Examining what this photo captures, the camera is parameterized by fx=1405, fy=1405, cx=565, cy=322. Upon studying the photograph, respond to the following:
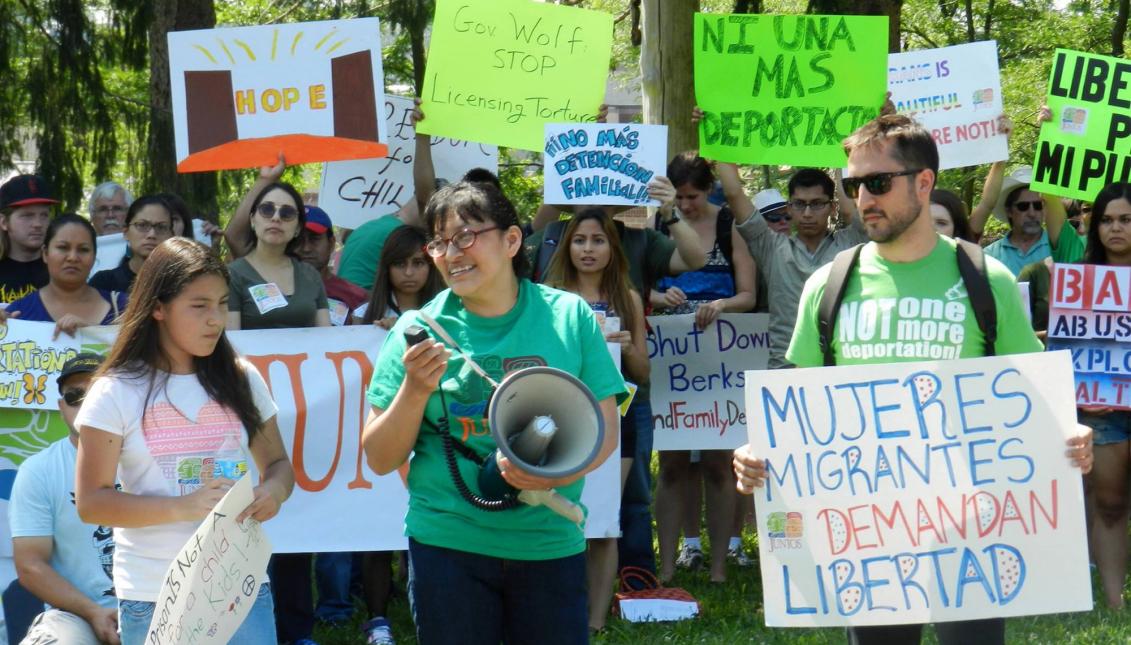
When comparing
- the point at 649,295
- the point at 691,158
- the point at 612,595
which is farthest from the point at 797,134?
the point at 612,595

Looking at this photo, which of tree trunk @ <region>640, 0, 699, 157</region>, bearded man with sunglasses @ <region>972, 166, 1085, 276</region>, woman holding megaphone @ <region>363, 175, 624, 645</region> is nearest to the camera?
woman holding megaphone @ <region>363, 175, 624, 645</region>

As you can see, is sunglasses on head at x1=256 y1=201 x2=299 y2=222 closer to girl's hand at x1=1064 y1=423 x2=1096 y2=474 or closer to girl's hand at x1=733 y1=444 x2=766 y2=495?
girl's hand at x1=733 y1=444 x2=766 y2=495

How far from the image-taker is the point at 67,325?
5.90 metres

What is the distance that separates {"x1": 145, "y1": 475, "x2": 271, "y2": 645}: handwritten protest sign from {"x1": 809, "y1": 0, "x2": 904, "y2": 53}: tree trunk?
755 cm

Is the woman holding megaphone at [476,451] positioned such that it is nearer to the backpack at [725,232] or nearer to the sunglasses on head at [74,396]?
the sunglasses on head at [74,396]

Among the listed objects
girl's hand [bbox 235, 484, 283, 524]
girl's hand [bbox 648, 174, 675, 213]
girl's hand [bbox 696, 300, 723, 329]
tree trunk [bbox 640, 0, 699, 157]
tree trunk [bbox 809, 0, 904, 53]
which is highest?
tree trunk [bbox 809, 0, 904, 53]

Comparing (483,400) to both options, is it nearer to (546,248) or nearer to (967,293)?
(967,293)

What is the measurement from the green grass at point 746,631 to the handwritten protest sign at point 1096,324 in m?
1.02

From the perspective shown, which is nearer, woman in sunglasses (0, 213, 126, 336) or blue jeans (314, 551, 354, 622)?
woman in sunglasses (0, 213, 126, 336)

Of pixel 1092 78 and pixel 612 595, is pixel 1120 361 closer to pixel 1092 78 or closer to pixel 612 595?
pixel 1092 78

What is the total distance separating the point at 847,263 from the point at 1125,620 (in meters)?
3.29

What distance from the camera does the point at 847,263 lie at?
3.87 m

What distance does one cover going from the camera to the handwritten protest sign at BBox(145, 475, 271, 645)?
3514 millimetres

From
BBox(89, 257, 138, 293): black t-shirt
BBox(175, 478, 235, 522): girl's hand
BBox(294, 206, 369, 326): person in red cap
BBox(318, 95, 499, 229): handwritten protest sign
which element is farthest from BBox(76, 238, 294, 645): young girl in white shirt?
BBox(318, 95, 499, 229): handwritten protest sign
